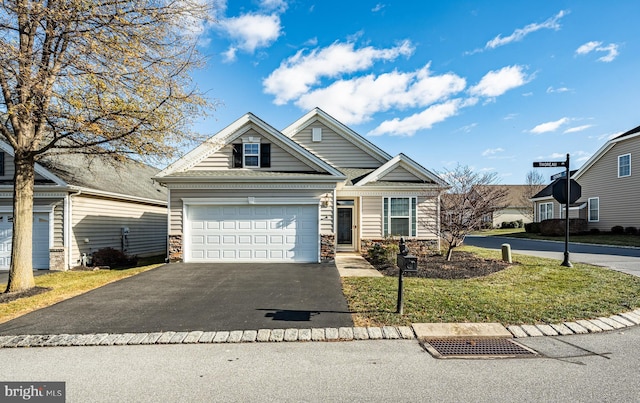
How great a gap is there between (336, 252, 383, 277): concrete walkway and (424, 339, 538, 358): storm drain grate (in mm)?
4767

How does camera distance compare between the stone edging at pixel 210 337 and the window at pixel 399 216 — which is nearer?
the stone edging at pixel 210 337

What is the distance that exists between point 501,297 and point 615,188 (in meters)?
22.7

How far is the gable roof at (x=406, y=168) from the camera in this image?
14.5 metres

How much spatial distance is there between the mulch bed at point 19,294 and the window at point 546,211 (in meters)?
34.2

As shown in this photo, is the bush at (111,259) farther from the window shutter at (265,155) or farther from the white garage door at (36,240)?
the window shutter at (265,155)

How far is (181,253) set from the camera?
1212 centimetres

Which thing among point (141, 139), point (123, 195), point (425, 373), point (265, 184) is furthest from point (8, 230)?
point (425, 373)

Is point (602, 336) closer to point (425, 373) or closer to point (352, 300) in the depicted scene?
point (425, 373)

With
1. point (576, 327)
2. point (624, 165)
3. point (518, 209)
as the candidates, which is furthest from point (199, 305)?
point (518, 209)

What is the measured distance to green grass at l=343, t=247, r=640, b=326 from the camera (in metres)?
5.84

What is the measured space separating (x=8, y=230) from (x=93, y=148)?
23.2ft

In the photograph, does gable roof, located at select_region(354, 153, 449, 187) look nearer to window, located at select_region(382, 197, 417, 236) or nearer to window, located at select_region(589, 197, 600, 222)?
window, located at select_region(382, 197, 417, 236)

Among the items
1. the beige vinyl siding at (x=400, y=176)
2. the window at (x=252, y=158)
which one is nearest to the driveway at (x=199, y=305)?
the window at (x=252, y=158)

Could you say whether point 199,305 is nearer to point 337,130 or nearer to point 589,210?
point 337,130
